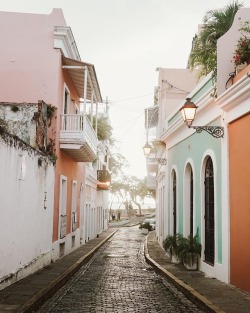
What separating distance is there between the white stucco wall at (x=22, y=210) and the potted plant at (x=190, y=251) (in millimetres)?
3984

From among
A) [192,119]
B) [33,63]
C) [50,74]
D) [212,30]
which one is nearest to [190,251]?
[192,119]

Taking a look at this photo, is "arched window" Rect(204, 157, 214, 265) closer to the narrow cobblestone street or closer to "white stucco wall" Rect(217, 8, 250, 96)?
the narrow cobblestone street

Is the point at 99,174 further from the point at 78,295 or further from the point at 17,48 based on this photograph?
the point at 78,295

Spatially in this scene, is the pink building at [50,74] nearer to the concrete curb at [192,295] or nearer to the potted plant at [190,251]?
the potted plant at [190,251]

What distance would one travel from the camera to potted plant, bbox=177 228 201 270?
474 inches

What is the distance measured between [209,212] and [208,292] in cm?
334

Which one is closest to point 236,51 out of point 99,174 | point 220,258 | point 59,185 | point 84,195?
point 220,258

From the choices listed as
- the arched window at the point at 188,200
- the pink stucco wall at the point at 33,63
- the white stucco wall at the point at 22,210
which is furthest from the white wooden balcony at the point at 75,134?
the arched window at the point at 188,200

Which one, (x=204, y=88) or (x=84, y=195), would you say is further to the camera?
(x=84, y=195)

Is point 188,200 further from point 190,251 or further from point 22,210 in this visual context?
point 22,210

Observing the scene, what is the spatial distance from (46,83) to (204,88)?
584 centimetres

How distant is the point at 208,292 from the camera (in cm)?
845

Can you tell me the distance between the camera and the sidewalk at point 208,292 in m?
7.13

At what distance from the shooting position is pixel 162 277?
11.5m
